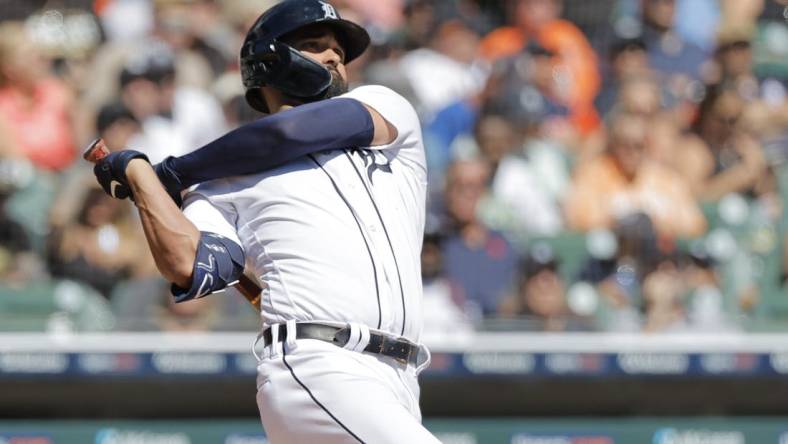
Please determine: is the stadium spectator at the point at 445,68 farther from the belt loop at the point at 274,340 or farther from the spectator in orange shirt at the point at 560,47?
the belt loop at the point at 274,340

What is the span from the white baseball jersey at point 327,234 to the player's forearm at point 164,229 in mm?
150

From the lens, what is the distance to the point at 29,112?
7.42m

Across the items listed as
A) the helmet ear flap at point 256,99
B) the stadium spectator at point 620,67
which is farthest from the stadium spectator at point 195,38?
the helmet ear flap at point 256,99

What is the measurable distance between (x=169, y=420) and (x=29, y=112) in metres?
2.07

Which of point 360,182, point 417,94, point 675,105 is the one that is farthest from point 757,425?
point 360,182

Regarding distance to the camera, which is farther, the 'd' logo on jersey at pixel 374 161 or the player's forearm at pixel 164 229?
the 'd' logo on jersey at pixel 374 161

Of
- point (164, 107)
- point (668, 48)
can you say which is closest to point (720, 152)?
point (668, 48)

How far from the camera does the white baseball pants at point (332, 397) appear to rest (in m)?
3.01

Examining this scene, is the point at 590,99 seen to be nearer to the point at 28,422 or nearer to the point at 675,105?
the point at 675,105

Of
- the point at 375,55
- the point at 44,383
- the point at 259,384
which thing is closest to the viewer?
the point at 259,384

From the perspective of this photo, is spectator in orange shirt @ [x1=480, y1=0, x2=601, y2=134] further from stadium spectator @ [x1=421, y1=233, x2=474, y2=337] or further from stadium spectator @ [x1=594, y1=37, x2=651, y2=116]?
stadium spectator @ [x1=421, y1=233, x2=474, y2=337]

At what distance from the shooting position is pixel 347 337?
3121mm

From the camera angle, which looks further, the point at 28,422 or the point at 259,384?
the point at 28,422

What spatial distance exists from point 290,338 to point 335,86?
680 millimetres
